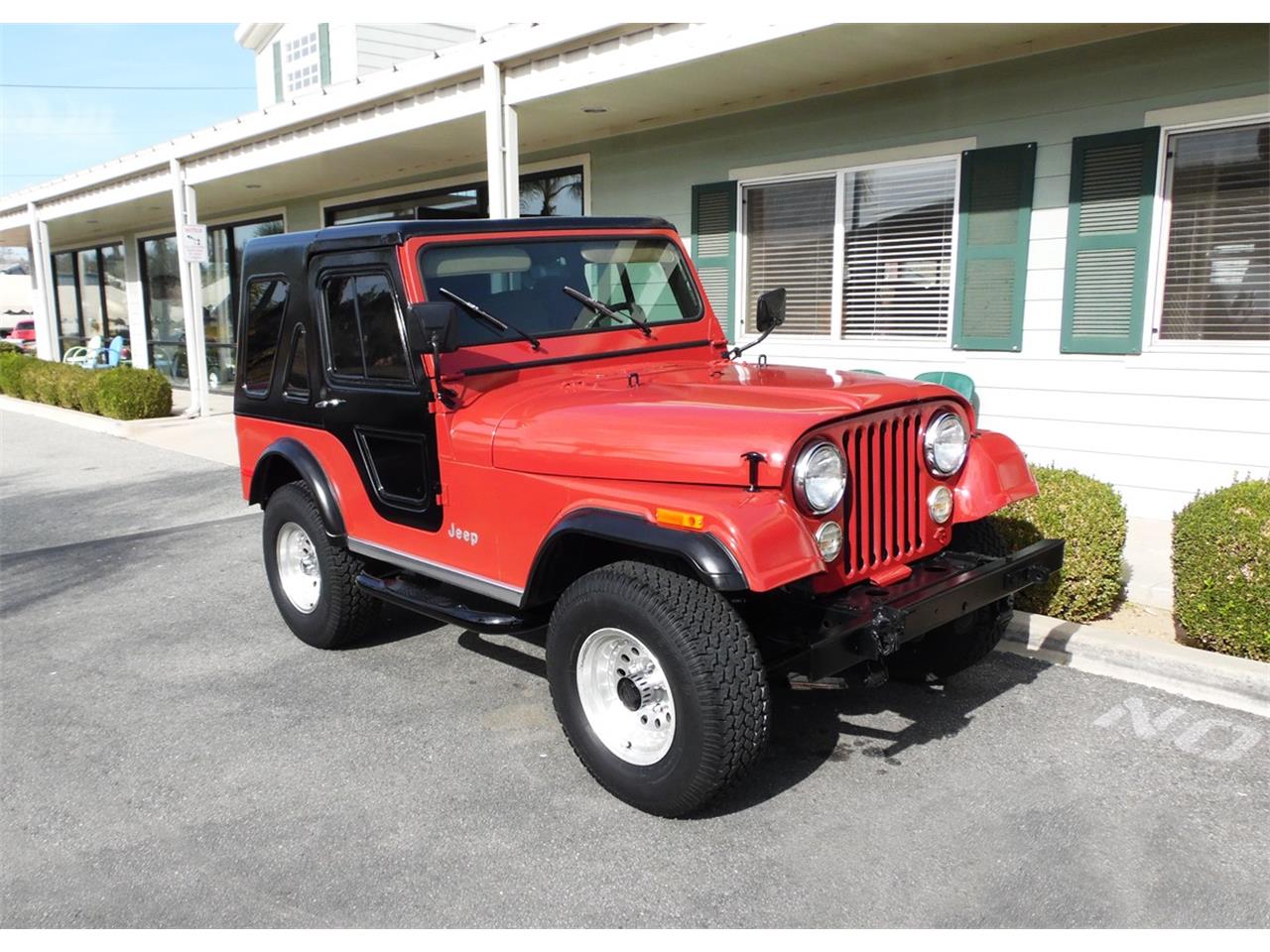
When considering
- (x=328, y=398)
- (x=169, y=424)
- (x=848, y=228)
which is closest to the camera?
(x=328, y=398)

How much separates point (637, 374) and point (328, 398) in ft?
4.85

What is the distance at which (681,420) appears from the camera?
10.6 ft

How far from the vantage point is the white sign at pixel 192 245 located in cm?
1254

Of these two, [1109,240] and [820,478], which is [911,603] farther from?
[1109,240]

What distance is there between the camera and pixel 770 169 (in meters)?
8.32

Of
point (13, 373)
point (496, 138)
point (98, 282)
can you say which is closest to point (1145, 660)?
point (496, 138)

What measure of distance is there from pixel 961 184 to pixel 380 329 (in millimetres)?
4852

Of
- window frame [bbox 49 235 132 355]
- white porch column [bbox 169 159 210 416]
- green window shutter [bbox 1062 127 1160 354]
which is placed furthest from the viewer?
window frame [bbox 49 235 132 355]

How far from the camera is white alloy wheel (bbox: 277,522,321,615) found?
493cm

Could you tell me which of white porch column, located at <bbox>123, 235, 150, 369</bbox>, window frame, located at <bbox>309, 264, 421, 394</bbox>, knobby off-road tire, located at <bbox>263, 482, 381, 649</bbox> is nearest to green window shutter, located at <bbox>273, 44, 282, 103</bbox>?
white porch column, located at <bbox>123, 235, 150, 369</bbox>

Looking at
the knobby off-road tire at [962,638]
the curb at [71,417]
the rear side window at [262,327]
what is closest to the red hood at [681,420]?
the knobby off-road tire at [962,638]

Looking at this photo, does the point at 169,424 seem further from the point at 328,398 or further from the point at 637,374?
the point at 637,374

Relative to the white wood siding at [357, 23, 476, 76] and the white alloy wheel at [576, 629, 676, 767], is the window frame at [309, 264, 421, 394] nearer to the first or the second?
the white alloy wheel at [576, 629, 676, 767]

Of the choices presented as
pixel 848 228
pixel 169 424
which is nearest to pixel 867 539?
pixel 848 228
